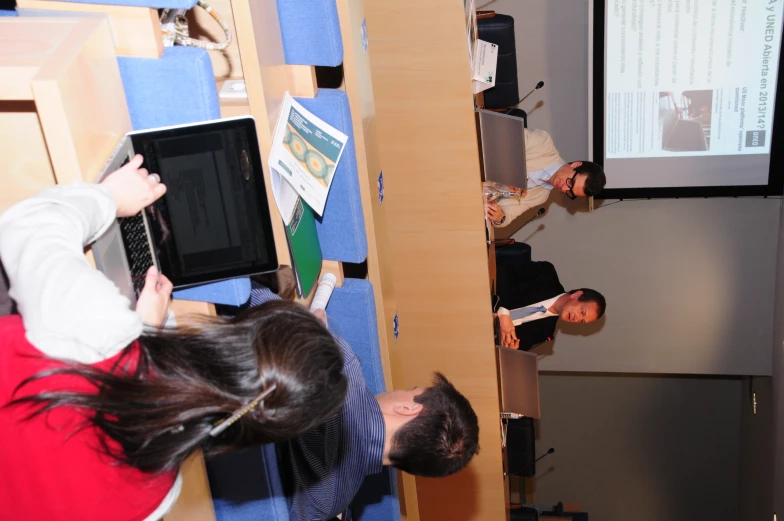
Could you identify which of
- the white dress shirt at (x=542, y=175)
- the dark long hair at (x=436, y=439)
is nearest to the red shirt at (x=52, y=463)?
the dark long hair at (x=436, y=439)

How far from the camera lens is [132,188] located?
3.59 feet

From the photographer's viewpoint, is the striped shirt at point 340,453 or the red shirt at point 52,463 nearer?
the red shirt at point 52,463

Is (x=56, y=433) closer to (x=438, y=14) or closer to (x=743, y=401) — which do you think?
(x=438, y=14)

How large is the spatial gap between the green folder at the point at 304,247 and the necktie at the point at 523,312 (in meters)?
1.96

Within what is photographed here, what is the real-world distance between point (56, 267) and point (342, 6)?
1.15 m

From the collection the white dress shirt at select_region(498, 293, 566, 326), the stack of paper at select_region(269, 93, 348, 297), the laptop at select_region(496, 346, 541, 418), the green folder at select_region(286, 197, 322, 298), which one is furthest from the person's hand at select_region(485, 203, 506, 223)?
the stack of paper at select_region(269, 93, 348, 297)

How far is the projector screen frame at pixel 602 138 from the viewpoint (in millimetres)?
4035

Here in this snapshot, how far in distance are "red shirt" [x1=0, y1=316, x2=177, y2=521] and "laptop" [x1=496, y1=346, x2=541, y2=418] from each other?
6.66ft

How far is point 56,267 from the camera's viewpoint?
851 millimetres

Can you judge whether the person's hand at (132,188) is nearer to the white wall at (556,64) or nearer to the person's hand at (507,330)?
the person's hand at (507,330)

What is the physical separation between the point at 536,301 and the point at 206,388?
9.76 ft

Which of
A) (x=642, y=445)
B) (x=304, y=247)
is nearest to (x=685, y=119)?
(x=642, y=445)

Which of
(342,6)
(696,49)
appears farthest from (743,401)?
(342,6)

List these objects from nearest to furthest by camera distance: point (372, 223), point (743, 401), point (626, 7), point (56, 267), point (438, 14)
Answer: point (56, 267)
point (372, 223)
point (438, 14)
point (626, 7)
point (743, 401)
